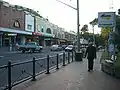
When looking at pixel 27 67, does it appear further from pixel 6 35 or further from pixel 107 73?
pixel 6 35

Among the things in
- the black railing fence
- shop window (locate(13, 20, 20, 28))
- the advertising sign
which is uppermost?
shop window (locate(13, 20, 20, 28))

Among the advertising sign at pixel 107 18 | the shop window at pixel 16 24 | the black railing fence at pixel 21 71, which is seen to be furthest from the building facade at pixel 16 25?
the black railing fence at pixel 21 71

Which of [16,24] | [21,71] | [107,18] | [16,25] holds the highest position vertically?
[16,24]

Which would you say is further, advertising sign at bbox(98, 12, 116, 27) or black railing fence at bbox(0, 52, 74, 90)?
advertising sign at bbox(98, 12, 116, 27)

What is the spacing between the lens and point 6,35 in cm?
5166

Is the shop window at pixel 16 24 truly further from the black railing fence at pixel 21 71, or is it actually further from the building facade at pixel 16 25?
the black railing fence at pixel 21 71

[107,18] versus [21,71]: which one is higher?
[107,18]

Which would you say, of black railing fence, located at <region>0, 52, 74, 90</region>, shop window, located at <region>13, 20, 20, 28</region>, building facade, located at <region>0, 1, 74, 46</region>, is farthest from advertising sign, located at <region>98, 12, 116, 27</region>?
shop window, located at <region>13, 20, 20, 28</region>

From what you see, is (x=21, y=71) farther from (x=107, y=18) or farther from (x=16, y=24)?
(x=16, y=24)

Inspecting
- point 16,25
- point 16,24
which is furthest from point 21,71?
point 16,25

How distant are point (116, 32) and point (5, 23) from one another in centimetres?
3796

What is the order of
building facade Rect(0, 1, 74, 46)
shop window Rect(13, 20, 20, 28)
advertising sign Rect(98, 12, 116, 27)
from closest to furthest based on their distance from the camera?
advertising sign Rect(98, 12, 116, 27) → building facade Rect(0, 1, 74, 46) → shop window Rect(13, 20, 20, 28)

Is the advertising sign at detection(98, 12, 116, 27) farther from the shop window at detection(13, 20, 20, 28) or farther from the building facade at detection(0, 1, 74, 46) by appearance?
the shop window at detection(13, 20, 20, 28)

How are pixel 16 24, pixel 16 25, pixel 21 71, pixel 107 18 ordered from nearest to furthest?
1. pixel 21 71
2. pixel 107 18
3. pixel 16 24
4. pixel 16 25
